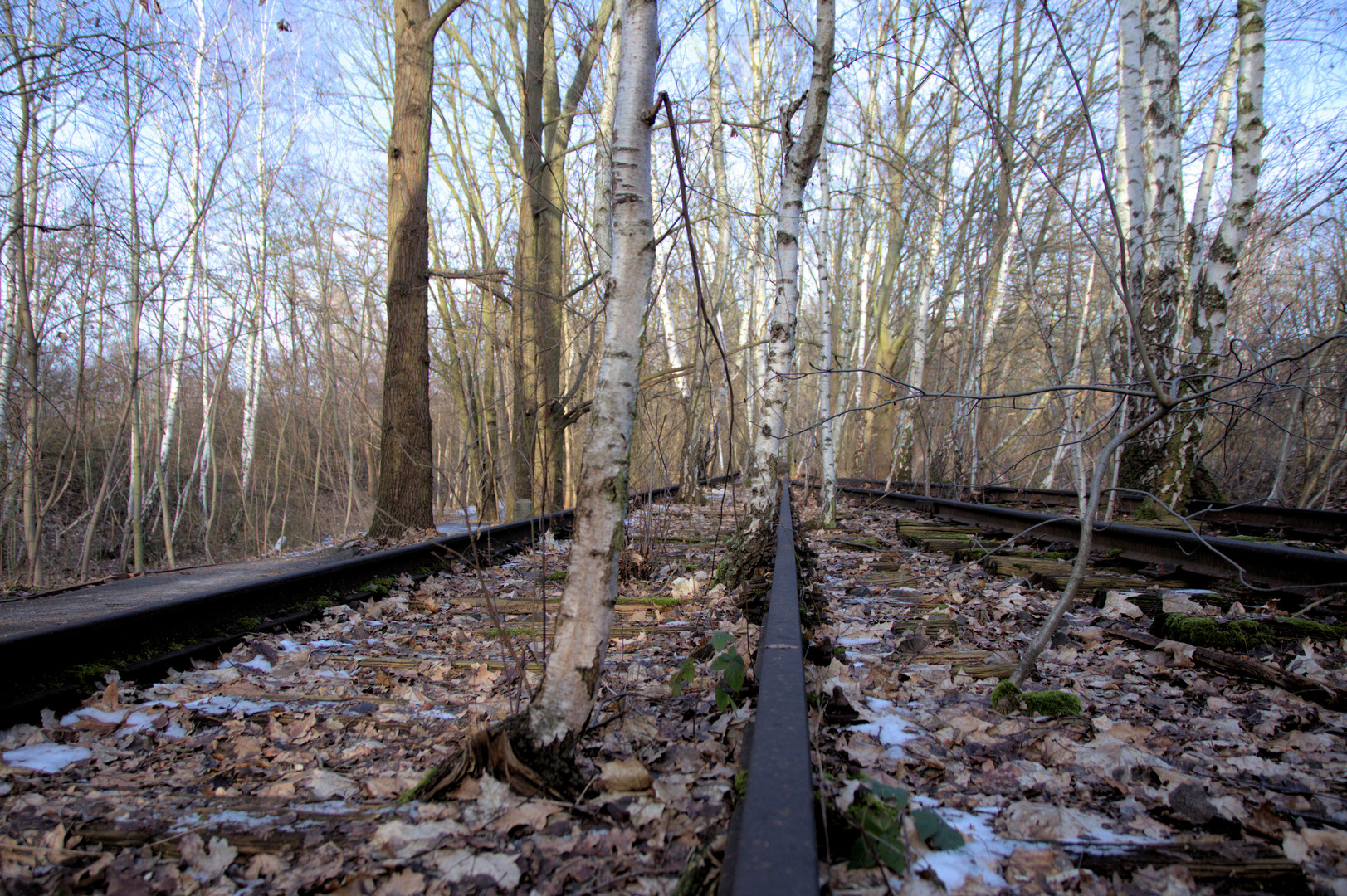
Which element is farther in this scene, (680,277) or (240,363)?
(240,363)

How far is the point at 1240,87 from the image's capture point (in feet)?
26.2

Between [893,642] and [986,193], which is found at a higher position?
[986,193]

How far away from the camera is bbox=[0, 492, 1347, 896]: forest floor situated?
149cm

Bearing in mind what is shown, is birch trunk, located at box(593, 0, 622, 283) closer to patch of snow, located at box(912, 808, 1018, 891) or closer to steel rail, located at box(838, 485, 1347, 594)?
steel rail, located at box(838, 485, 1347, 594)

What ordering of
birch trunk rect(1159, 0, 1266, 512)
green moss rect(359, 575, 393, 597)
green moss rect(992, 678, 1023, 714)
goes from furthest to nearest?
birch trunk rect(1159, 0, 1266, 512) < green moss rect(359, 575, 393, 597) < green moss rect(992, 678, 1023, 714)

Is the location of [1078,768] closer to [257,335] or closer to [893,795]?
[893,795]

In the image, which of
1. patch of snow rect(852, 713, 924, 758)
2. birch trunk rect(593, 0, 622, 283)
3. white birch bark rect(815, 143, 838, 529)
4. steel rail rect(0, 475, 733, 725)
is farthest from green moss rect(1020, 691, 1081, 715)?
white birch bark rect(815, 143, 838, 529)

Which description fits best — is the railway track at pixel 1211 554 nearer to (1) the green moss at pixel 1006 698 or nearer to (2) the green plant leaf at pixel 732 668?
(1) the green moss at pixel 1006 698

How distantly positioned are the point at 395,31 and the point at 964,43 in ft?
24.4

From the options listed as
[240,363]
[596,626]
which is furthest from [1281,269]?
[240,363]

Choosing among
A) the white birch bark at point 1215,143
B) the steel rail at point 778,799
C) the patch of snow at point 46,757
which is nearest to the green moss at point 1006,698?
the steel rail at point 778,799

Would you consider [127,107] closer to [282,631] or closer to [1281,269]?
[282,631]

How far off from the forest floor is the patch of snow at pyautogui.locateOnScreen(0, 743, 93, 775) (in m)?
0.01

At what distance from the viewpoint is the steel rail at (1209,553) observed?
11.7ft
